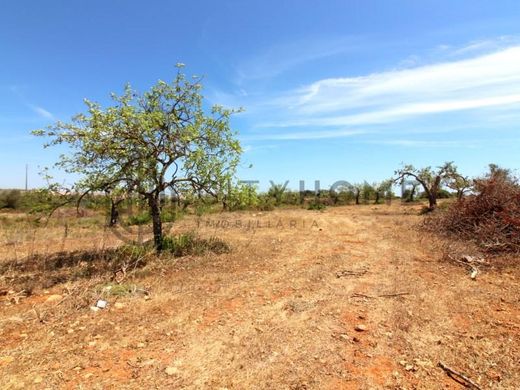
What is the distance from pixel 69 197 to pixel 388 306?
686 cm

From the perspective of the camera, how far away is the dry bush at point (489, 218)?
836cm

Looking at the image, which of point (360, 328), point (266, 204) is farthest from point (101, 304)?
point (266, 204)

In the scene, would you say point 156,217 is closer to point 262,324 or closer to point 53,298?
point 53,298

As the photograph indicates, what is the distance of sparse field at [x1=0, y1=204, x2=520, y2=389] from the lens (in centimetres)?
343

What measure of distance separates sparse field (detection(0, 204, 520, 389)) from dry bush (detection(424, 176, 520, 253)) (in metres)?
1.37

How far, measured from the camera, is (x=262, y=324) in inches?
181

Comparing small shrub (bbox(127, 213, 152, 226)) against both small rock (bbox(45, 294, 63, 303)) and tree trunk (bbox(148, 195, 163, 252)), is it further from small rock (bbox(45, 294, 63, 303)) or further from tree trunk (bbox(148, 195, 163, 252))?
small rock (bbox(45, 294, 63, 303))

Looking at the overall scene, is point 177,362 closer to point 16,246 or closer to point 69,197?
point 69,197

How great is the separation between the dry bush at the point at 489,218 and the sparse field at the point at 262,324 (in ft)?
4.49

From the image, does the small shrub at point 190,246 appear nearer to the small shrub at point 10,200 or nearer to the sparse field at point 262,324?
the sparse field at point 262,324

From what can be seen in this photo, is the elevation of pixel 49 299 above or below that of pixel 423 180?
below

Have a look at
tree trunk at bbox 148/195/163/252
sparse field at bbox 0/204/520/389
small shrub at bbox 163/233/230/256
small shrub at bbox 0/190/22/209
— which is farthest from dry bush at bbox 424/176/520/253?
small shrub at bbox 0/190/22/209

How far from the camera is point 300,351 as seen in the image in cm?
386

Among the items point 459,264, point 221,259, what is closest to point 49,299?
point 221,259
